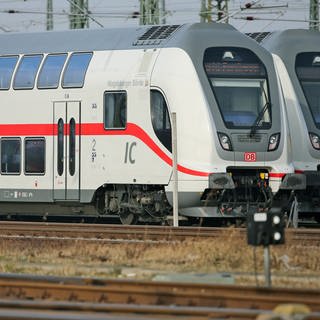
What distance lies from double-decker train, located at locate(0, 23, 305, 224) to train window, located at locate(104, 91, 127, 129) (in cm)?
2

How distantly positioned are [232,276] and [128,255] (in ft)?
7.97

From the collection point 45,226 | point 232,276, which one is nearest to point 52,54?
point 45,226

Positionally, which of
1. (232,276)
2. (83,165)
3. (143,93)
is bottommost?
(232,276)

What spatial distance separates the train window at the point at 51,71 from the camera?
1912 centimetres

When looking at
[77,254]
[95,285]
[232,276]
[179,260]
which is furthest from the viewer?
[77,254]

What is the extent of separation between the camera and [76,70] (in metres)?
19.0

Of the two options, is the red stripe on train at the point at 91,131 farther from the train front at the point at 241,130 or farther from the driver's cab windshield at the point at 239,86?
the driver's cab windshield at the point at 239,86

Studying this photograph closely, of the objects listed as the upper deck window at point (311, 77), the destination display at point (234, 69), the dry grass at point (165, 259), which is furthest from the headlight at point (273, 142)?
the dry grass at point (165, 259)

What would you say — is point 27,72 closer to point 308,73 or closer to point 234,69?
point 234,69

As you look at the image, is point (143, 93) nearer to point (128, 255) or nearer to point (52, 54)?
point (52, 54)

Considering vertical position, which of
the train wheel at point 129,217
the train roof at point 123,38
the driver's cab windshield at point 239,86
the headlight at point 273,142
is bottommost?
the train wheel at point 129,217

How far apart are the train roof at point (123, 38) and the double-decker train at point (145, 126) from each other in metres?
0.03

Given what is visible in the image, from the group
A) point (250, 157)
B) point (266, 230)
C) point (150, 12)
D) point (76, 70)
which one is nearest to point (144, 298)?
point (266, 230)

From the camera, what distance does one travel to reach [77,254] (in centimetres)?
1367
